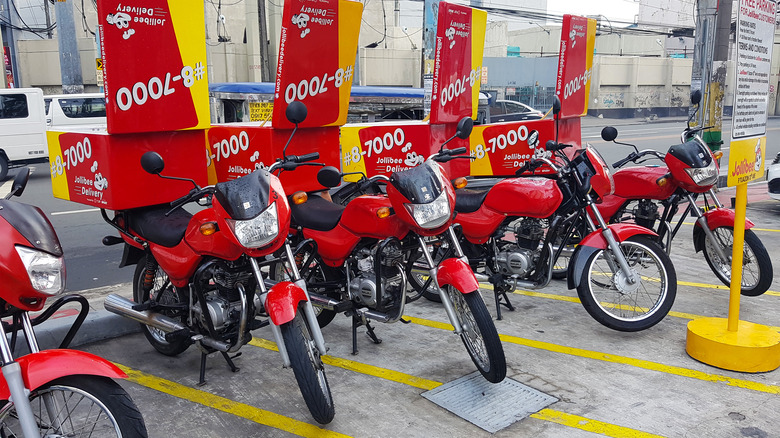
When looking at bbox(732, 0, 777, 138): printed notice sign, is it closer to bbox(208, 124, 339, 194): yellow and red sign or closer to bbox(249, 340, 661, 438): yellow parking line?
bbox(249, 340, 661, 438): yellow parking line

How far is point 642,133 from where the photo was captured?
26172mm

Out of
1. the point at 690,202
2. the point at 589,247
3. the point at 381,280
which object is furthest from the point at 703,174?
the point at 381,280

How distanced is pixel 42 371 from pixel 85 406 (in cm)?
25

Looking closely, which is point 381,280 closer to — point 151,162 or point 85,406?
point 151,162

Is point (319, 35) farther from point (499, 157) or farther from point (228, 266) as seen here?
point (499, 157)

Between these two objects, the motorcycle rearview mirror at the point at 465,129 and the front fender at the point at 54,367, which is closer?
the front fender at the point at 54,367

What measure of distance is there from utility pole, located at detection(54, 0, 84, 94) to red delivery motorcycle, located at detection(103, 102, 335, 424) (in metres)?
12.3

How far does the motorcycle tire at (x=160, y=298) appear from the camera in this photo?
4.47 meters

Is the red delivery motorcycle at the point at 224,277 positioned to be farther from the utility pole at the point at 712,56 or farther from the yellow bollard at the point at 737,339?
the utility pole at the point at 712,56

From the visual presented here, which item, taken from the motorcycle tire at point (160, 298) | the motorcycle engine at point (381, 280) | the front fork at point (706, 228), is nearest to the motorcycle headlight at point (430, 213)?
the motorcycle engine at point (381, 280)

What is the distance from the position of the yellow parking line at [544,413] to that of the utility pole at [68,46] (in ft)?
43.8

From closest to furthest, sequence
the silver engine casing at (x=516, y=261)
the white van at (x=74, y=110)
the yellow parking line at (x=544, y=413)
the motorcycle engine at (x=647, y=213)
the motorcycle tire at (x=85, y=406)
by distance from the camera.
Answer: the motorcycle tire at (x=85, y=406)
the yellow parking line at (x=544, y=413)
the silver engine casing at (x=516, y=261)
the motorcycle engine at (x=647, y=213)
the white van at (x=74, y=110)

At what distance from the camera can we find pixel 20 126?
576 inches

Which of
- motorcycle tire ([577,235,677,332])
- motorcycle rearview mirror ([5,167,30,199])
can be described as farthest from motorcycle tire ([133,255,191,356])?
motorcycle tire ([577,235,677,332])
